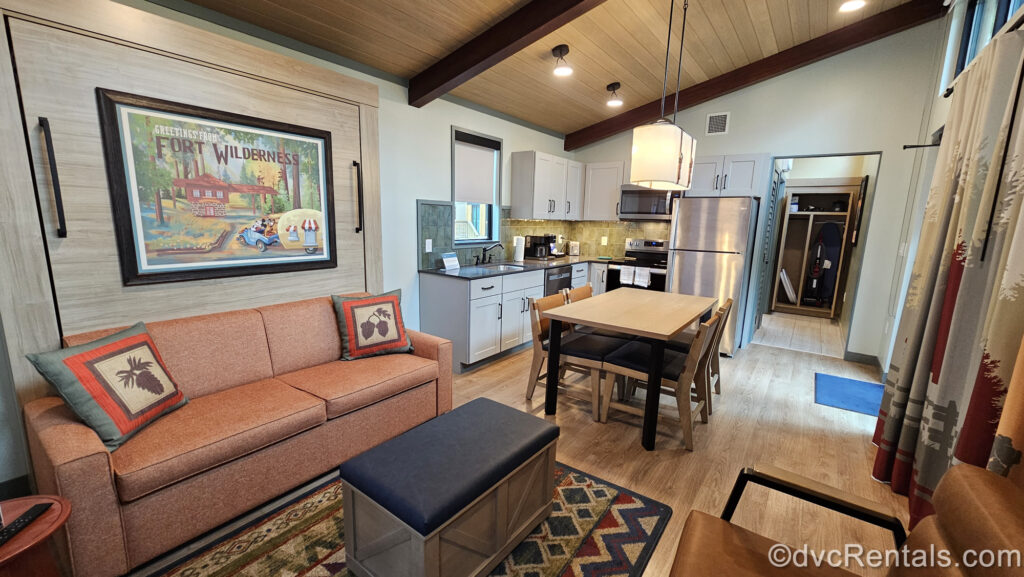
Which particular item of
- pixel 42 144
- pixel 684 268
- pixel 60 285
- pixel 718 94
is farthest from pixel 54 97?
pixel 718 94

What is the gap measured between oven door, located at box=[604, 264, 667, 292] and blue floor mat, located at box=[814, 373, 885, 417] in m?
1.70

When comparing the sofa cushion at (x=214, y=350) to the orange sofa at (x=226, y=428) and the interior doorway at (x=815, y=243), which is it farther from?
the interior doorway at (x=815, y=243)

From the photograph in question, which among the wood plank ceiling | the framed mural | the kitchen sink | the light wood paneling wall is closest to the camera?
the light wood paneling wall

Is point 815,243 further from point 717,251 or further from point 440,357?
point 440,357

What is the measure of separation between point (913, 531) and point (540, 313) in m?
→ 2.13

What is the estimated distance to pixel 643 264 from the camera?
4.95 metres

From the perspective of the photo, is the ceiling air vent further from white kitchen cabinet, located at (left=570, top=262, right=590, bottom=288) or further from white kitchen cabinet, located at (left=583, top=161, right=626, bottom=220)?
white kitchen cabinet, located at (left=570, top=262, right=590, bottom=288)

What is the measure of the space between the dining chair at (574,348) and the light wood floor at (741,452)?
22cm

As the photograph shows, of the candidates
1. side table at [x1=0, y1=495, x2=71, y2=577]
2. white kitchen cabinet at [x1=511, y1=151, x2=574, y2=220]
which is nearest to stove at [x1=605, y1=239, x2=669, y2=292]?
white kitchen cabinet at [x1=511, y1=151, x2=574, y2=220]

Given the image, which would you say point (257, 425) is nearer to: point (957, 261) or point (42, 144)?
point (42, 144)

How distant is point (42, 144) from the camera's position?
1.81 meters

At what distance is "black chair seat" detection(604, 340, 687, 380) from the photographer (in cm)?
259

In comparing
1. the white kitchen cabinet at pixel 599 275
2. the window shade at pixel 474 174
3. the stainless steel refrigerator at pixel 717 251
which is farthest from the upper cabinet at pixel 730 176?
the window shade at pixel 474 174

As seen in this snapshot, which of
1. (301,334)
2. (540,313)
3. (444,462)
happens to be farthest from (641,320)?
(301,334)
